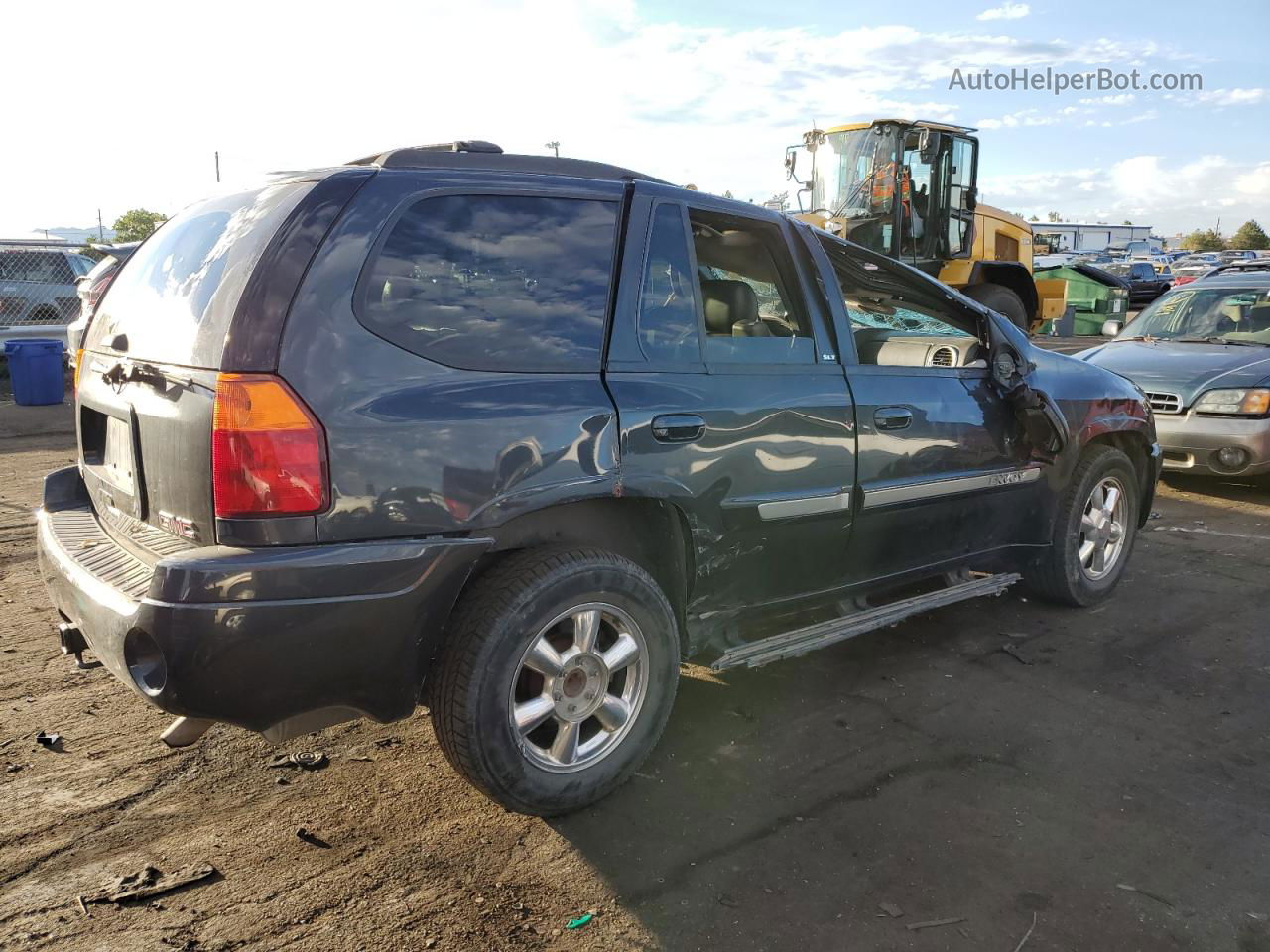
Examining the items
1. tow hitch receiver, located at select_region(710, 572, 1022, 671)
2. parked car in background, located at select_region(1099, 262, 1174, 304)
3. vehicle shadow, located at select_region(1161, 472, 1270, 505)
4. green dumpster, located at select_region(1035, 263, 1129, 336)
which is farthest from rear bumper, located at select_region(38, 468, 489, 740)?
parked car in background, located at select_region(1099, 262, 1174, 304)

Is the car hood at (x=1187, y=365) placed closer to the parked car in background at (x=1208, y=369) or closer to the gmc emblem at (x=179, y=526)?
the parked car in background at (x=1208, y=369)

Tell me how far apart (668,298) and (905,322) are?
1.56 metres

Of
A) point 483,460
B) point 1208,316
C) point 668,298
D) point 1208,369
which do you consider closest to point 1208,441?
point 1208,369

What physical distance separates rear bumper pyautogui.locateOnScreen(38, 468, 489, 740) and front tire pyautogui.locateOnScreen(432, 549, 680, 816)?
129mm

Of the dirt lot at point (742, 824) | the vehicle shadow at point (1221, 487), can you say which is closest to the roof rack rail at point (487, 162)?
the dirt lot at point (742, 824)

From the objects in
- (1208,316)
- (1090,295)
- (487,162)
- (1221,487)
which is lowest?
(1221,487)

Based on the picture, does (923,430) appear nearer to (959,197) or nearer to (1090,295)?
(959,197)

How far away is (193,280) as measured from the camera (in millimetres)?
2803

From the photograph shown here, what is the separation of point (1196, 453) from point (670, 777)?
230 inches

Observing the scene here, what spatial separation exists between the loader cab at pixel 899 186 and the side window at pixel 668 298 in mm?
9495

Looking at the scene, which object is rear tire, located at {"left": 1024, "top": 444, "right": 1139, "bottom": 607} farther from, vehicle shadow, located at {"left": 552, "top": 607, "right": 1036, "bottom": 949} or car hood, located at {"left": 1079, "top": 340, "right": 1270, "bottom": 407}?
car hood, located at {"left": 1079, "top": 340, "right": 1270, "bottom": 407}

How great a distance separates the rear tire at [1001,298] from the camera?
1330 centimetres

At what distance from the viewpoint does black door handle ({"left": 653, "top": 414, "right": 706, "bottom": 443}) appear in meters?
3.04

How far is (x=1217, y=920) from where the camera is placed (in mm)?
2506
